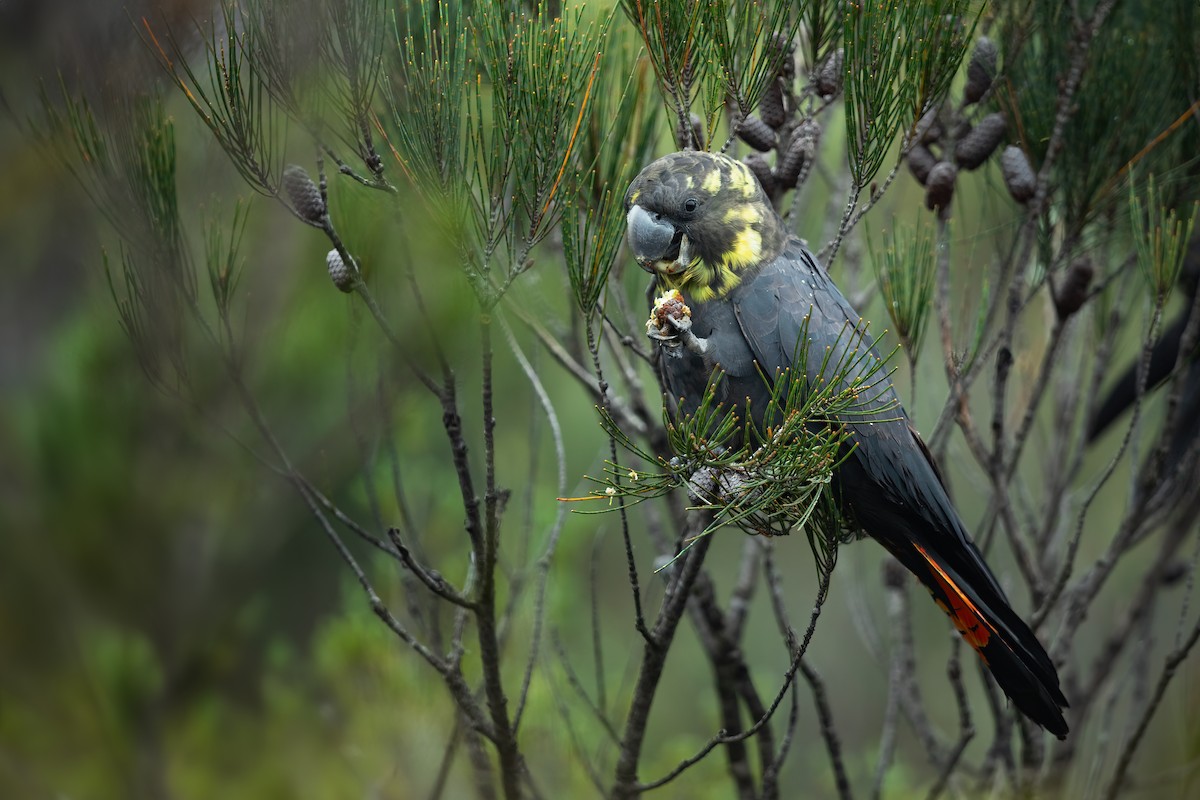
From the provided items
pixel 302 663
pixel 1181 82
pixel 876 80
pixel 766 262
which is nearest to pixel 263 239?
pixel 302 663

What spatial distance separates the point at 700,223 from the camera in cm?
165

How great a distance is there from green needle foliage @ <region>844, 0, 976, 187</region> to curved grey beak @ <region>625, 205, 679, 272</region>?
11.4 inches

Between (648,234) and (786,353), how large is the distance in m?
0.29

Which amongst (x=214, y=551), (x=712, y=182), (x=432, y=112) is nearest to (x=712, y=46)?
(x=712, y=182)

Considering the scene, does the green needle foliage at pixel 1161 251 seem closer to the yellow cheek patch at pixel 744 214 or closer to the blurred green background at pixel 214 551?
the yellow cheek patch at pixel 744 214

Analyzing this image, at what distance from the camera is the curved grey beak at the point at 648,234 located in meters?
1.60

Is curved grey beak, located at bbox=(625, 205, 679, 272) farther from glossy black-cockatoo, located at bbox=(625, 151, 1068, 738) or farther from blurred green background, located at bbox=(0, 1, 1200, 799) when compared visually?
blurred green background, located at bbox=(0, 1, 1200, 799)

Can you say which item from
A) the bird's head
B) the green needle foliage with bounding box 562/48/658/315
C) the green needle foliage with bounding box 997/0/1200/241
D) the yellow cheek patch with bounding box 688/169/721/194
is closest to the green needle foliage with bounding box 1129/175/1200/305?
the green needle foliage with bounding box 997/0/1200/241

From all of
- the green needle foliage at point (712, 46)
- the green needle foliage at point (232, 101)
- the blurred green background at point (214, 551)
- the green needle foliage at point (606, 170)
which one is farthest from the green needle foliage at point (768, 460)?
the blurred green background at point (214, 551)

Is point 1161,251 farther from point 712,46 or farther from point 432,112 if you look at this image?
point 432,112

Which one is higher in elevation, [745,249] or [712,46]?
[712,46]

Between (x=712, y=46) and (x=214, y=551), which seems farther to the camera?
(x=214, y=551)

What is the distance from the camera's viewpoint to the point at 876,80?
1505 millimetres

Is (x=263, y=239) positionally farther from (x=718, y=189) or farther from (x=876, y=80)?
(x=876, y=80)
